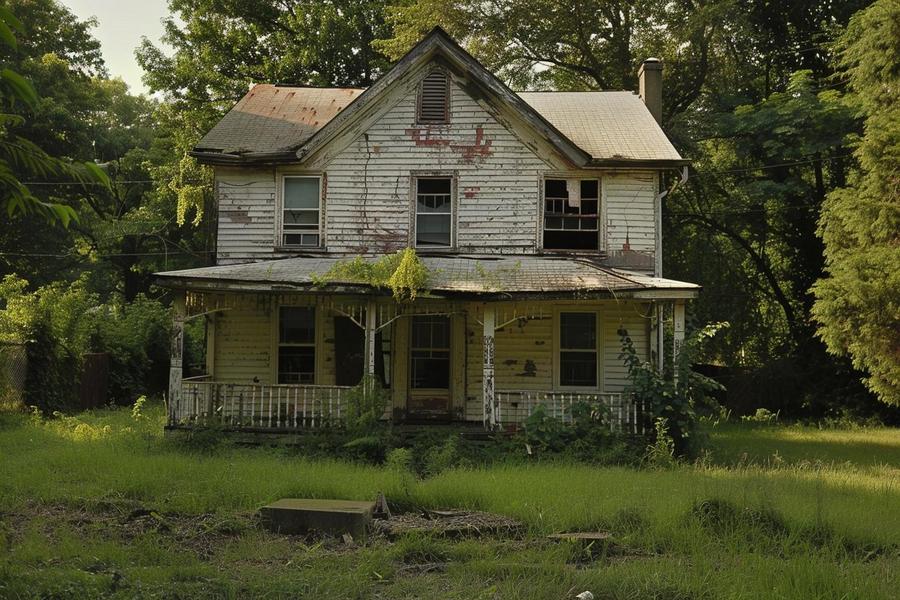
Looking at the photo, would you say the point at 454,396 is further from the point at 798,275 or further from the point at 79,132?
the point at 79,132

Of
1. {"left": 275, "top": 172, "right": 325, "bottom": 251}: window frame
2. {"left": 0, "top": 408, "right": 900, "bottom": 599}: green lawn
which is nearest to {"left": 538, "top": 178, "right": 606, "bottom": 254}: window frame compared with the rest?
{"left": 275, "top": 172, "right": 325, "bottom": 251}: window frame

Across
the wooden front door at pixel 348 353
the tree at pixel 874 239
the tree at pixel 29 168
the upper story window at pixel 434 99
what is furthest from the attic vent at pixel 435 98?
the tree at pixel 29 168

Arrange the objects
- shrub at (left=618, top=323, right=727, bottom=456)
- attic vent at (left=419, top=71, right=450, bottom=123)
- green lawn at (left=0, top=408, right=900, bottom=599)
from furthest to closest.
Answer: attic vent at (left=419, top=71, right=450, bottom=123) → shrub at (left=618, top=323, right=727, bottom=456) → green lawn at (left=0, top=408, right=900, bottom=599)

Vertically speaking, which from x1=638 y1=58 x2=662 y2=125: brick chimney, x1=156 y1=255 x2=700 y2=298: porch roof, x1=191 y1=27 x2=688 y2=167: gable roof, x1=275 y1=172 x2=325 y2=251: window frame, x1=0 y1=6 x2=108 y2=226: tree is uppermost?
x1=638 y1=58 x2=662 y2=125: brick chimney

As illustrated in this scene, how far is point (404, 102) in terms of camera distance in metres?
16.2

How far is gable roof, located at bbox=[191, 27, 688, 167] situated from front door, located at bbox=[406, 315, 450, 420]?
4.29 m

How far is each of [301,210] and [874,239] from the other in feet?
41.6

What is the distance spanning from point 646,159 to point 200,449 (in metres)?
10.2

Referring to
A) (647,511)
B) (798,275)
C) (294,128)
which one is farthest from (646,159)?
(798,275)

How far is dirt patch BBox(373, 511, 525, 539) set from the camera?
7613 mm

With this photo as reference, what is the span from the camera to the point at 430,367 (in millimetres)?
15656

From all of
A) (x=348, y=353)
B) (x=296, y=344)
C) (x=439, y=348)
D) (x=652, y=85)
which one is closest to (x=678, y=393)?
(x=439, y=348)

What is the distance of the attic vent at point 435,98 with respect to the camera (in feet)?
53.1

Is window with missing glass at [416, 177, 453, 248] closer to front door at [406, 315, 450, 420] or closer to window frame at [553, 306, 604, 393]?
front door at [406, 315, 450, 420]
